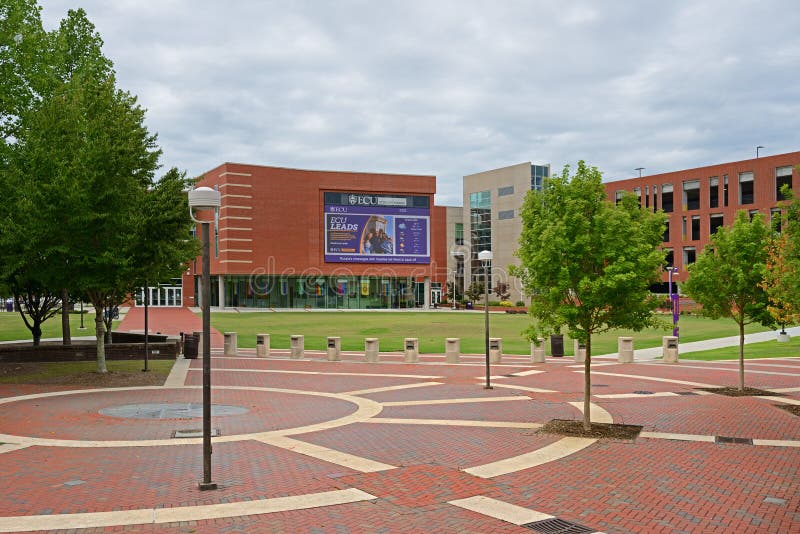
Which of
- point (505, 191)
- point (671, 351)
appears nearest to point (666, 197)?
point (505, 191)

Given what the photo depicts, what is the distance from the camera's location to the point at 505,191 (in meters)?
104

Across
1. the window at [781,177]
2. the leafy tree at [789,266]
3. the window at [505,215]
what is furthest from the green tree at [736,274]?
the window at [505,215]

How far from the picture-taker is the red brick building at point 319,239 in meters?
88.9

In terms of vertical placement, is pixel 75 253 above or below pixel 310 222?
below

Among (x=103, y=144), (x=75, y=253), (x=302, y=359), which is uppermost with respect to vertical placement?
(x=103, y=144)

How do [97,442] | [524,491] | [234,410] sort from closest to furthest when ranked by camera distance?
1. [524,491]
2. [97,442]
3. [234,410]

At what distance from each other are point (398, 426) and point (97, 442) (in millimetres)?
5747

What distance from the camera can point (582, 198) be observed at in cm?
1415

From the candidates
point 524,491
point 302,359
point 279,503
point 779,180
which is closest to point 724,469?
point 524,491

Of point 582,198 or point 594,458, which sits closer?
point 594,458

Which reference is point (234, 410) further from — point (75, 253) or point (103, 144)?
point (103, 144)

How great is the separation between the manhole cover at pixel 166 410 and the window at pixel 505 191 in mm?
90056

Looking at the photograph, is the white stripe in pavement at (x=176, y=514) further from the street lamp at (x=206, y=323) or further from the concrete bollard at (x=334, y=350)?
the concrete bollard at (x=334, y=350)

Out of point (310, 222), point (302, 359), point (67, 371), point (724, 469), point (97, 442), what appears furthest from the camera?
point (310, 222)
